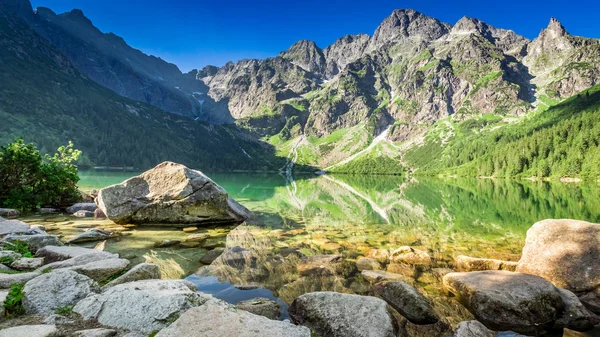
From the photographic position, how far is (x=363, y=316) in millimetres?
8367

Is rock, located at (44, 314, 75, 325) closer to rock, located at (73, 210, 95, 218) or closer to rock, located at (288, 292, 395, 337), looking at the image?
rock, located at (288, 292, 395, 337)

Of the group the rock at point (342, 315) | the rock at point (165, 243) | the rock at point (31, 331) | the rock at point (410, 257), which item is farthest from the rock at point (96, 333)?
the rock at point (410, 257)

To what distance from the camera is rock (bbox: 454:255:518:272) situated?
1441 centimetres

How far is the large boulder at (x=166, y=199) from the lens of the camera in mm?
23234

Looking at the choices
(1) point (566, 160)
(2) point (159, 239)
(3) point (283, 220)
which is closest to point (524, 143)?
(1) point (566, 160)

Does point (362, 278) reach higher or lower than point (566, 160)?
lower

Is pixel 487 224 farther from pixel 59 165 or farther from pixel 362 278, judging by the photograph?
pixel 59 165

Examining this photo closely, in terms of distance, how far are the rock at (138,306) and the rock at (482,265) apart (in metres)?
13.8

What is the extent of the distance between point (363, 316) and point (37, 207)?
3198 centimetres

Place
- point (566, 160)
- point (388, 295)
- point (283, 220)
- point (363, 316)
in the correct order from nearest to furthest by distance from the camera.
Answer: point (363, 316), point (388, 295), point (283, 220), point (566, 160)

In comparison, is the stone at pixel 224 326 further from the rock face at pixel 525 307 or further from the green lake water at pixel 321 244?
the rock face at pixel 525 307

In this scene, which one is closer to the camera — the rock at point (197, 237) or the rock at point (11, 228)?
the rock at point (11, 228)

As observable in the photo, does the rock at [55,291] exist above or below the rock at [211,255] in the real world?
above

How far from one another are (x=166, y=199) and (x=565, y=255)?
2565 cm
